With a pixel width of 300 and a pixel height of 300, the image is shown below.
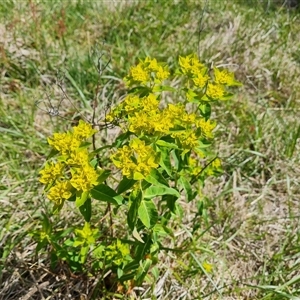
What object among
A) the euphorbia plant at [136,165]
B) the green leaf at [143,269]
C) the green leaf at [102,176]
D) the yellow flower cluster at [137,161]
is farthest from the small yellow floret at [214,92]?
the green leaf at [143,269]

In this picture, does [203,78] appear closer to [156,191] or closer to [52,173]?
[156,191]

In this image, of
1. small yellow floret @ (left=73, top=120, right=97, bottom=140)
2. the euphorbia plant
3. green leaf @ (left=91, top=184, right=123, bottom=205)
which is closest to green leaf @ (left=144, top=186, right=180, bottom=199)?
the euphorbia plant

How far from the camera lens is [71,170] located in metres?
1.20

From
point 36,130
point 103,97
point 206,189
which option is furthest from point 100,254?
point 103,97

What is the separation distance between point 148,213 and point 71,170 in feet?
0.84

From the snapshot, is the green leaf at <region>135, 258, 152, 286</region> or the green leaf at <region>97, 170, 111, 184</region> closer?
the green leaf at <region>97, 170, 111, 184</region>

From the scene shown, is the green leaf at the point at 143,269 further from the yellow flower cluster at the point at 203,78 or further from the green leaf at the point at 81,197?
the yellow flower cluster at the point at 203,78

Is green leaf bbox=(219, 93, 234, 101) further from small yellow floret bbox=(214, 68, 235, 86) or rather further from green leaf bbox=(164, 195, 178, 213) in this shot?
green leaf bbox=(164, 195, 178, 213)

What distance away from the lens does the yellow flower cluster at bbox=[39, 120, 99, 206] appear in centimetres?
118

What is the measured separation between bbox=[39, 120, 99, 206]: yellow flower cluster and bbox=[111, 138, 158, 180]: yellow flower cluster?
0.27ft

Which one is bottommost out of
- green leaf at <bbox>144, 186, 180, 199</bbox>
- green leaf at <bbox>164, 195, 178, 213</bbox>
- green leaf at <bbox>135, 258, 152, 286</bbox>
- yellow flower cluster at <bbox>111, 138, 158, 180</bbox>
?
green leaf at <bbox>135, 258, 152, 286</bbox>

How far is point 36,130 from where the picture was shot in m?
2.41

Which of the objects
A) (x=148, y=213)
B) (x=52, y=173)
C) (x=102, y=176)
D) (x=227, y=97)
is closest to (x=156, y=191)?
(x=148, y=213)

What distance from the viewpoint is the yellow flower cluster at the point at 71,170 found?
46.4 inches
